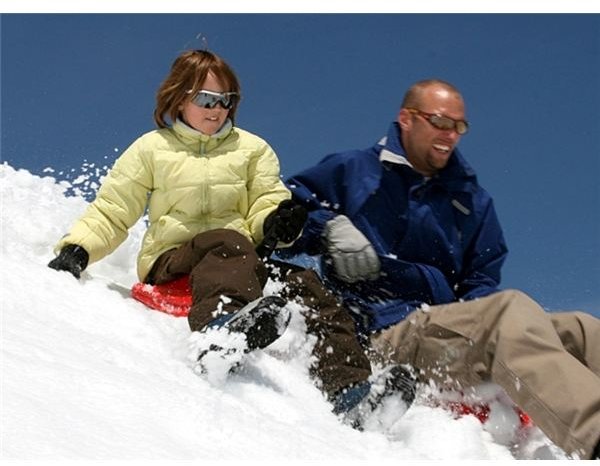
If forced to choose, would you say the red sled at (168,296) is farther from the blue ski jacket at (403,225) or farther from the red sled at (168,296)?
the blue ski jacket at (403,225)

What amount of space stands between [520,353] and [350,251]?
1.09 m

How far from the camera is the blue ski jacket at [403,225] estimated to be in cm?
407

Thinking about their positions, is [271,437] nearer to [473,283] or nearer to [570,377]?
[570,377]

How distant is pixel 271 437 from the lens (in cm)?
265

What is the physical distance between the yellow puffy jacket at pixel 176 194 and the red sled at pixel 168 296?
0.19 metres

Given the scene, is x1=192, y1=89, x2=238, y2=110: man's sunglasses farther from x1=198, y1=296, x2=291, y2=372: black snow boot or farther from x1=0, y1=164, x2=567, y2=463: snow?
x1=198, y1=296, x2=291, y2=372: black snow boot

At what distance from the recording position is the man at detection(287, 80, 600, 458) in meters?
3.65

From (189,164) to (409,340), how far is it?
4.60ft

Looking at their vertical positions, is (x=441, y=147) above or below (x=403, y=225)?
above

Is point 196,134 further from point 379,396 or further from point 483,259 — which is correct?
point 379,396

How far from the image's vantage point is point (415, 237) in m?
4.15

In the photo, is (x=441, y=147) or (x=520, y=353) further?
(x=441, y=147)

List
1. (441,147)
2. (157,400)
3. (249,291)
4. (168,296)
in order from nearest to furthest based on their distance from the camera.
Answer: (157,400), (249,291), (168,296), (441,147)

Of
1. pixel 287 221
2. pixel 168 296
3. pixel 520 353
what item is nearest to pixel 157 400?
pixel 520 353
